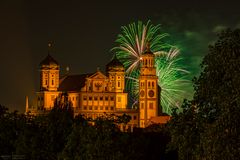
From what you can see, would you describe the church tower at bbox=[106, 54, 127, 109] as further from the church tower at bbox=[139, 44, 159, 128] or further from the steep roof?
the church tower at bbox=[139, 44, 159, 128]

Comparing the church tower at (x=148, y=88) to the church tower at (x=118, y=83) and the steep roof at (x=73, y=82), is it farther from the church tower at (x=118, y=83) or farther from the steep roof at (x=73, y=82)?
the steep roof at (x=73, y=82)

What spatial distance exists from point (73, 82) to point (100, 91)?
9038 mm

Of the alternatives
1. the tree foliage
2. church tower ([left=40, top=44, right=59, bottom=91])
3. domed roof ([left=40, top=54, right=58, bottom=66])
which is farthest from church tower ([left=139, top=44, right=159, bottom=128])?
the tree foliage

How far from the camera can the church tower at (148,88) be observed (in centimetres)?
14400

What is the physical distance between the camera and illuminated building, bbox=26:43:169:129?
474 feet

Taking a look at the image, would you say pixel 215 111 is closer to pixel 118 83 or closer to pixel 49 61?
pixel 118 83

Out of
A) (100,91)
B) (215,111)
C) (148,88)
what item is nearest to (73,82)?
(100,91)

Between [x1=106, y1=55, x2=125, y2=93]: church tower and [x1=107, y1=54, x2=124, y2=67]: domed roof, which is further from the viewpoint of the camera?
[x1=107, y1=54, x2=124, y2=67]: domed roof

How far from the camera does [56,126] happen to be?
43656 millimetres

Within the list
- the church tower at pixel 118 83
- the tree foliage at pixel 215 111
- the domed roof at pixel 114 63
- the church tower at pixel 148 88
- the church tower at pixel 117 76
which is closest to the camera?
the tree foliage at pixel 215 111

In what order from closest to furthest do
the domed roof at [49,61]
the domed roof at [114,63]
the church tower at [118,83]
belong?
the church tower at [118,83] < the domed roof at [114,63] < the domed roof at [49,61]

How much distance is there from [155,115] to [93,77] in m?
15.0

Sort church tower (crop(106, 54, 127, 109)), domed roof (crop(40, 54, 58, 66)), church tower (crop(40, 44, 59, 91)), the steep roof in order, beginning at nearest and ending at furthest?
church tower (crop(106, 54, 127, 109)) < the steep roof < church tower (crop(40, 44, 59, 91)) < domed roof (crop(40, 54, 58, 66))

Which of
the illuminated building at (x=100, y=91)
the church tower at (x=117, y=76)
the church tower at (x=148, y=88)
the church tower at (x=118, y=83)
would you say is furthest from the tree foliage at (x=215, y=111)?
the church tower at (x=117, y=76)
